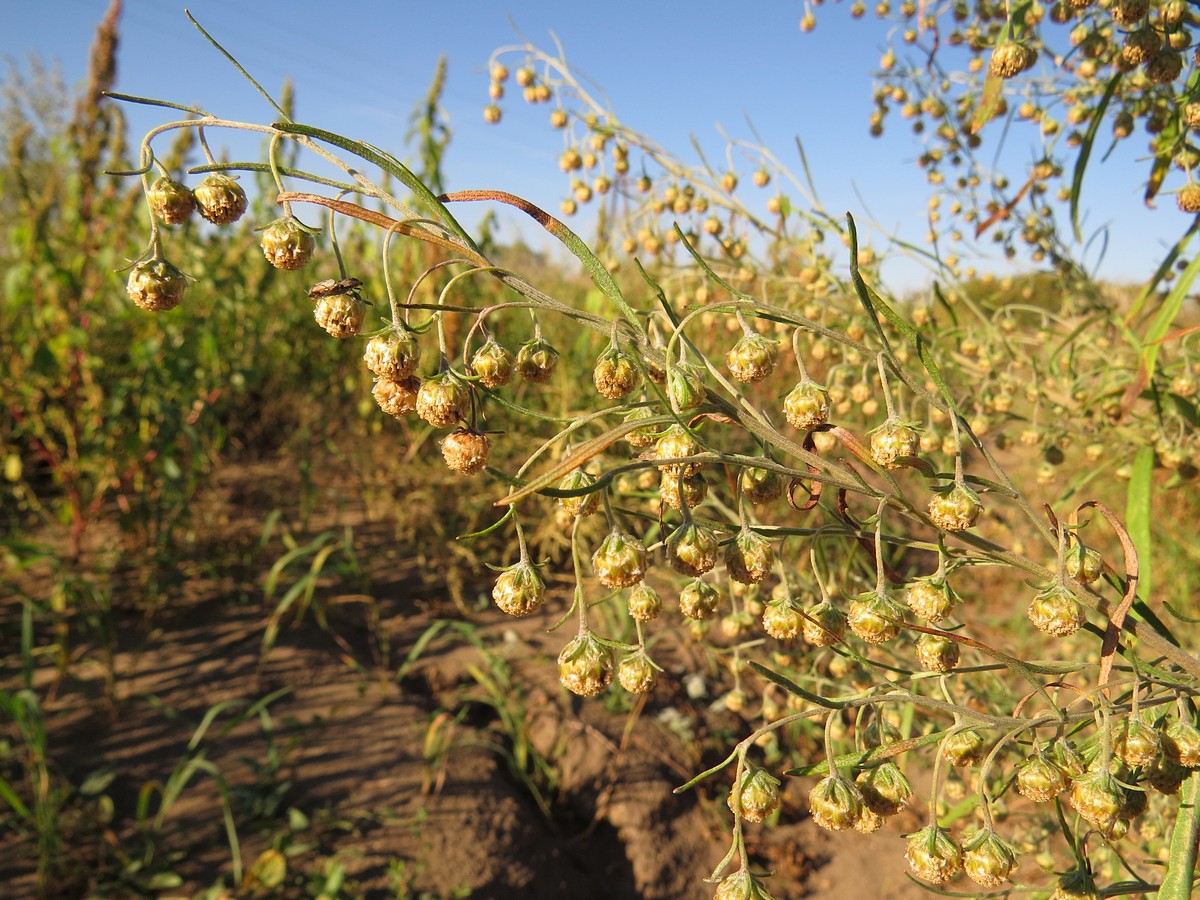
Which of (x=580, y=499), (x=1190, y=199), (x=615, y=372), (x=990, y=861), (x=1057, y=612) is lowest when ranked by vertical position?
(x=990, y=861)

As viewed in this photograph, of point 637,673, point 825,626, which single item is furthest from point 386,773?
point 825,626

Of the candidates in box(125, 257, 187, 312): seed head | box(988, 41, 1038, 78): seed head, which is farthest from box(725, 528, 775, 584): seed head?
box(988, 41, 1038, 78): seed head

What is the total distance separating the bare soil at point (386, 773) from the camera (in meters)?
1.83

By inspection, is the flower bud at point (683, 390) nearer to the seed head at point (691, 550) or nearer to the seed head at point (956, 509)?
the seed head at point (691, 550)

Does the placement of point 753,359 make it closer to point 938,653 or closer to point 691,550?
point 691,550

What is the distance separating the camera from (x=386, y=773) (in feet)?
6.88

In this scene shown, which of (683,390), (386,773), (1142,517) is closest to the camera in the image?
(683,390)

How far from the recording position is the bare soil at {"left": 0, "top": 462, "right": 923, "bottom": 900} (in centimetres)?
183

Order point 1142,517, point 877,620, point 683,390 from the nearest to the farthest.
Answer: point 683,390 < point 877,620 < point 1142,517

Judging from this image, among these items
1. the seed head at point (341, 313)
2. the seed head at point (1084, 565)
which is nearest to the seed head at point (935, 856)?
the seed head at point (1084, 565)

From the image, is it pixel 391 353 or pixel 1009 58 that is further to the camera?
pixel 1009 58

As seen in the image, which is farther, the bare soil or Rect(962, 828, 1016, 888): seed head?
the bare soil

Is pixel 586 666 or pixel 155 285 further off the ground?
pixel 155 285

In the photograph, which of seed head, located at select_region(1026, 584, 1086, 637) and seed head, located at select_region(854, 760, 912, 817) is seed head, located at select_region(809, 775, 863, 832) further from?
seed head, located at select_region(1026, 584, 1086, 637)
